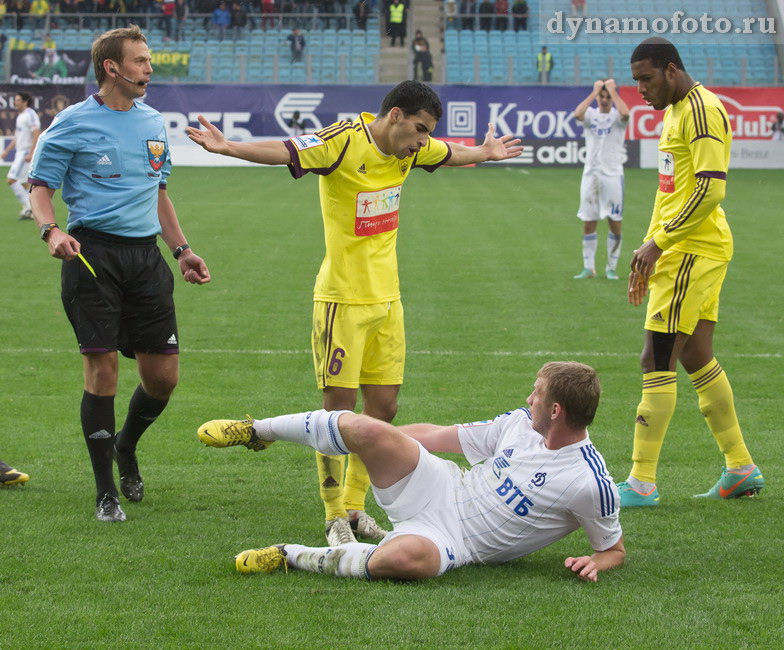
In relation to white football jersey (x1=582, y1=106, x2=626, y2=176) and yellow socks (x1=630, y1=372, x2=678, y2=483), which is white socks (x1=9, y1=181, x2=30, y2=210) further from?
yellow socks (x1=630, y1=372, x2=678, y2=483)

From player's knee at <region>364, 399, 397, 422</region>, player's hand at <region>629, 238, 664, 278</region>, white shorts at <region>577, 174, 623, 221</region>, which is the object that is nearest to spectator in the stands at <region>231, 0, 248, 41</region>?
white shorts at <region>577, 174, 623, 221</region>

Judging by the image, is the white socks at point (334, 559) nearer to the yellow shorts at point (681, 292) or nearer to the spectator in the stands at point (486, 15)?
the yellow shorts at point (681, 292)

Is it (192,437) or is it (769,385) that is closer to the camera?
(192,437)

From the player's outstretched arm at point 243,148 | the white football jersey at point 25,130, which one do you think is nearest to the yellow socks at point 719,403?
the player's outstretched arm at point 243,148

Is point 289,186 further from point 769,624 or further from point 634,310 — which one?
point 769,624

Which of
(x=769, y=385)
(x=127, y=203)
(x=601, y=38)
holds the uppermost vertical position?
(x=601, y=38)

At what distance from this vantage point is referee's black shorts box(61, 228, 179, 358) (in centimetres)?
513

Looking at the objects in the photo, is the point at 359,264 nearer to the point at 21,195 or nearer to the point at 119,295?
the point at 119,295

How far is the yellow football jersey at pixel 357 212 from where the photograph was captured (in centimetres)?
496

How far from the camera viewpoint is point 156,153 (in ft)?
17.5

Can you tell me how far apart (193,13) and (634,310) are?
31.3m

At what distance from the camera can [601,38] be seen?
3916 cm

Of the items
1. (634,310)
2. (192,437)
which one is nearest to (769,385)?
(634,310)

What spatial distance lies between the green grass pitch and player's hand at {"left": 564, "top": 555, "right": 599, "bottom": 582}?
64mm
